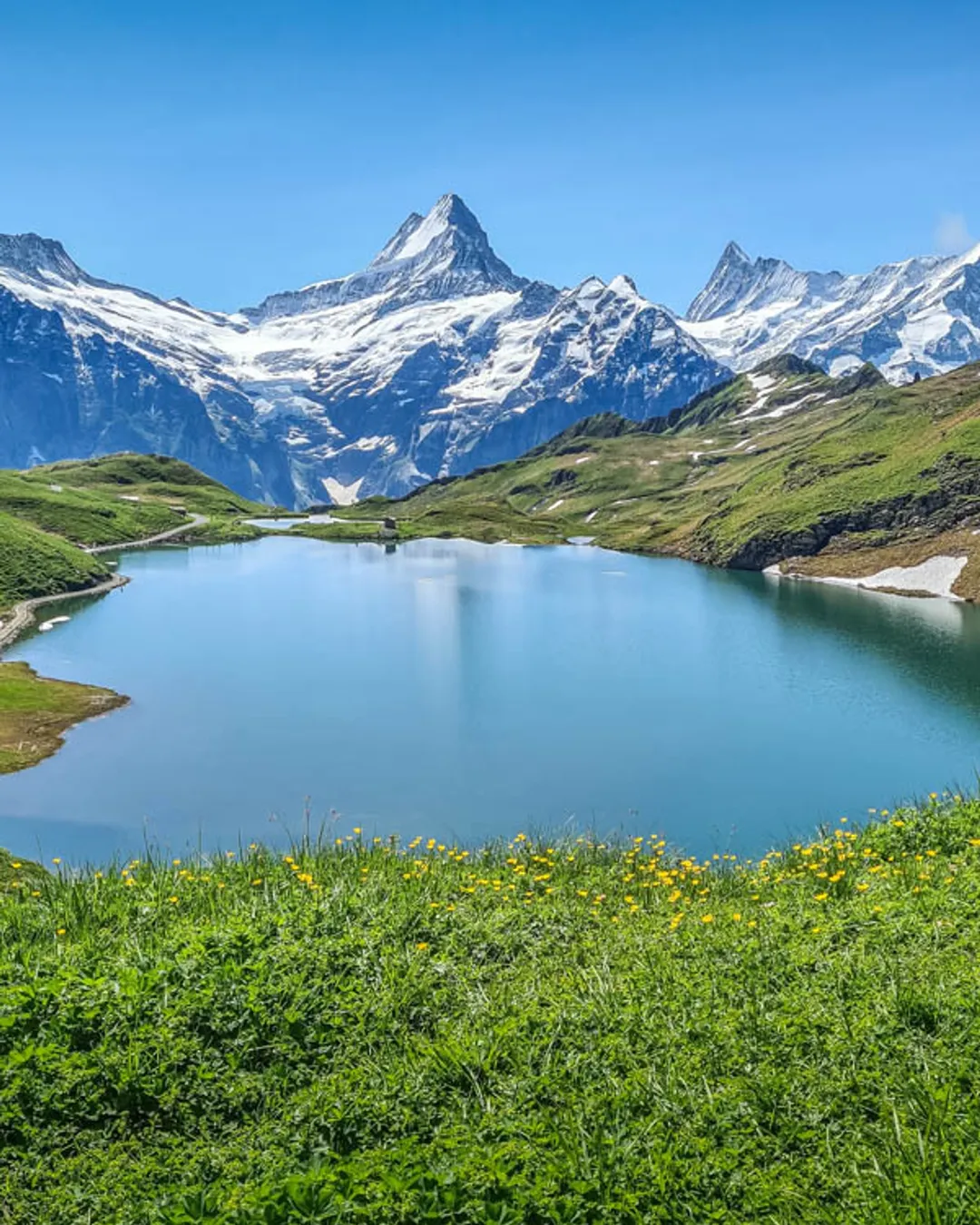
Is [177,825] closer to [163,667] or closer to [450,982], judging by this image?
[450,982]

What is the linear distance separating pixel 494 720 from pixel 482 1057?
167 ft

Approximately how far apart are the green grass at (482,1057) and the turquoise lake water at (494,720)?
344 inches

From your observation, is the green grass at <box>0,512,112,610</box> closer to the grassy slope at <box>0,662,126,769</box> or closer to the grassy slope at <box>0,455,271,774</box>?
the grassy slope at <box>0,455,271,774</box>

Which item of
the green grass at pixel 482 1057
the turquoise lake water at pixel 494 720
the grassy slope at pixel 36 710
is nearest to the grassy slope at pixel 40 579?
the grassy slope at pixel 36 710

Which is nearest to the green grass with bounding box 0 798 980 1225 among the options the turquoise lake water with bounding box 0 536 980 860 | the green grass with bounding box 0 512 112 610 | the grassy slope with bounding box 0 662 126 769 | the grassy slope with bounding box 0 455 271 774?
the turquoise lake water with bounding box 0 536 980 860

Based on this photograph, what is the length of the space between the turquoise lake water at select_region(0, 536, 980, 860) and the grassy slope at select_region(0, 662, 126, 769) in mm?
1583

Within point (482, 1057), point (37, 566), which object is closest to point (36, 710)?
point (482, 1057)

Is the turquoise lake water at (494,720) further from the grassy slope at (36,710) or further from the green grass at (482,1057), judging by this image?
the green grass at (482,1057)

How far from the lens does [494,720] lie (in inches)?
2378

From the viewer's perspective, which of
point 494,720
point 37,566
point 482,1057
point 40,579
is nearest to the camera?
point 482,1057

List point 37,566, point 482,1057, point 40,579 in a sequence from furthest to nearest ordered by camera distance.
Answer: point 37,566 → point 40,579 → point 482,1057

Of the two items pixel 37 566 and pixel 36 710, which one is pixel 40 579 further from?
pixel 36 710

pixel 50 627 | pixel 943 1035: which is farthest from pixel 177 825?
pixel 50 627

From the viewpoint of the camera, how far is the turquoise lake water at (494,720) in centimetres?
4294
